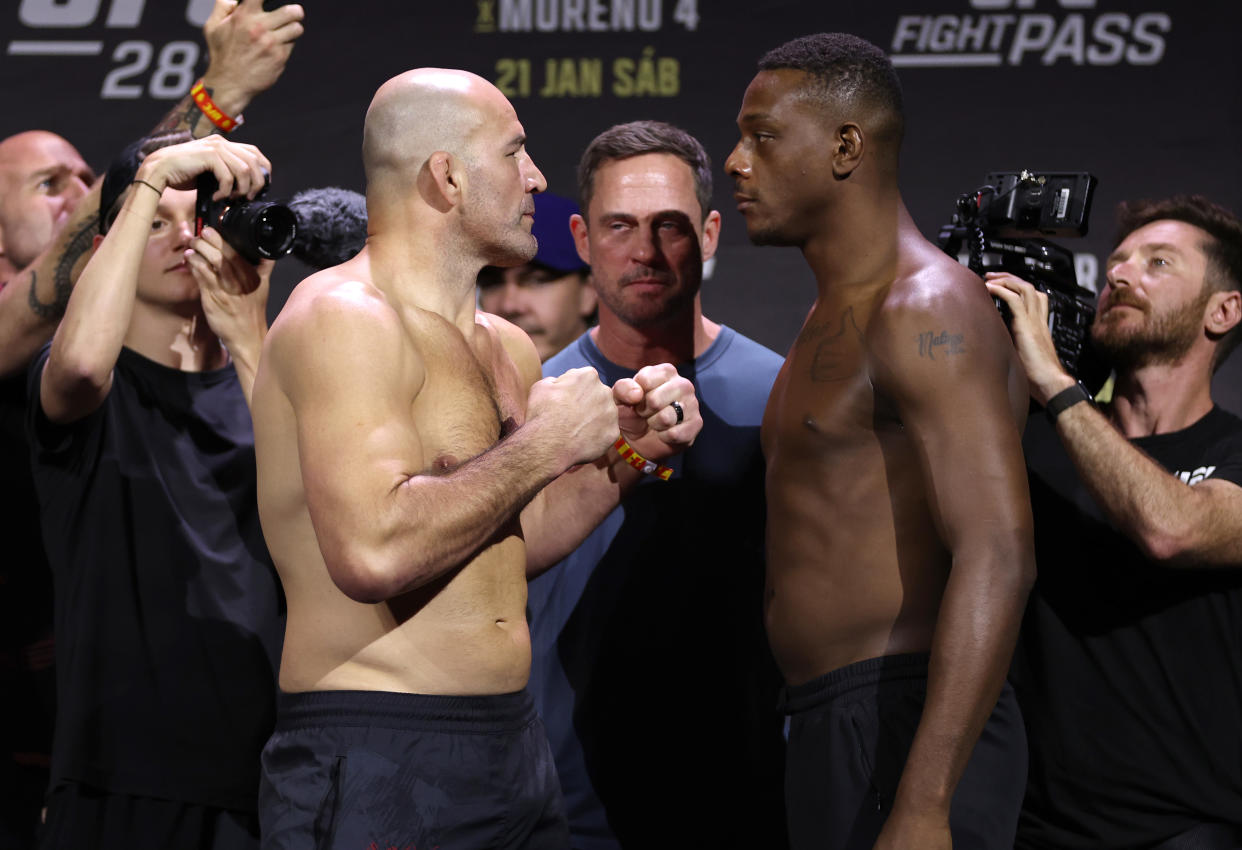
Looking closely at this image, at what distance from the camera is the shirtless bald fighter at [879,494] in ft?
5.63

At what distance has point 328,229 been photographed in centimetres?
268

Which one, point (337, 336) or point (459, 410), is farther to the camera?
point (459, 410)

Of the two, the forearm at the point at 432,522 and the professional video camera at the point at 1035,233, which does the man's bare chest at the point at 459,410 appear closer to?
the forearm at the point at 432,522

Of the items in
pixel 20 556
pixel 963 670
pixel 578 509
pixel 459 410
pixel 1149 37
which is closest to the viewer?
pixel 963 670

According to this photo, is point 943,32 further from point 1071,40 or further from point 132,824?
point 132,824

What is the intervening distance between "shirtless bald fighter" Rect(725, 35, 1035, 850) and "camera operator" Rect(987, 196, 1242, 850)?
451mm

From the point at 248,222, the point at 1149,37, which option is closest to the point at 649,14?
the point at 1149,37

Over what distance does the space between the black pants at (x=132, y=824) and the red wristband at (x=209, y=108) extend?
1339 millimetres

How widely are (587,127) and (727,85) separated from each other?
417 mm

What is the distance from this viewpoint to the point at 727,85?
11.7 ft

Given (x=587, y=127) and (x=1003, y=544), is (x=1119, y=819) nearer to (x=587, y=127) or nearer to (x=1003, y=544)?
(x=1003, y=544)

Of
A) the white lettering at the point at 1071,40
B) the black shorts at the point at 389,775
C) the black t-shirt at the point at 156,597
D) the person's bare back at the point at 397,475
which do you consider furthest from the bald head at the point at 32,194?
the white lettering at the point at 1071,40

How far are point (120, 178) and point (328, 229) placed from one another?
43 centimetres

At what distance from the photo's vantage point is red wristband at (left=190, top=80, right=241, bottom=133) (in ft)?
8.50
